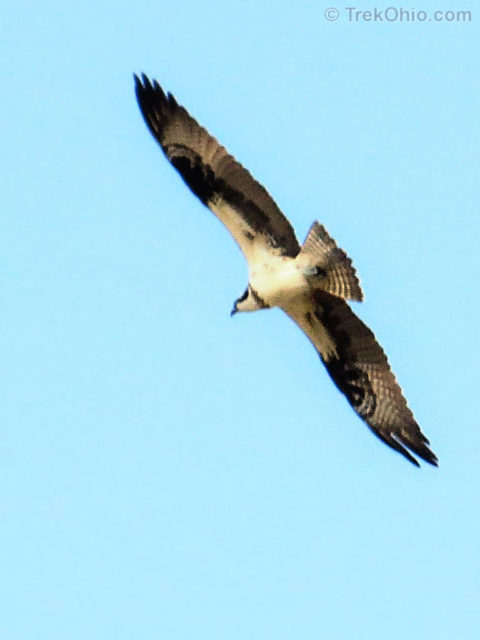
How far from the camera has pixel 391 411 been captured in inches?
562

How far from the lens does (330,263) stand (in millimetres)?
12984

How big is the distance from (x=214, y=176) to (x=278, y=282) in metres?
1.05

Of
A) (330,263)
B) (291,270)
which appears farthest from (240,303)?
(330,263)

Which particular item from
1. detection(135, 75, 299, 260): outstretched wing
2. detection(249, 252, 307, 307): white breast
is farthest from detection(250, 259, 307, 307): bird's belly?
detection(135, 75, 299, 260): outstretched wing

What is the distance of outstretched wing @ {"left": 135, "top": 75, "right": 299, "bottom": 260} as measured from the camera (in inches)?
520

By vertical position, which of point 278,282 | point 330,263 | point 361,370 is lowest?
point 361,370

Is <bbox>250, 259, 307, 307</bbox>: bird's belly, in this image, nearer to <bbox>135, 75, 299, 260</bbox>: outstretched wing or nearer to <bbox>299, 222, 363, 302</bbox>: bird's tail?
<bbox>135, 75, 299, 260</bbox>: outstretched wing

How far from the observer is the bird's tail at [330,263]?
12898 millimetres

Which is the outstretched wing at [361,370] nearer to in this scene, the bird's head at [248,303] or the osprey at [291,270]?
the osprey at [291,270]

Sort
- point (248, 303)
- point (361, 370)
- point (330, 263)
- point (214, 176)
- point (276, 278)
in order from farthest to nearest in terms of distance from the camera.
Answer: point (361, 370), point (248, 303), point (276, 278), point (214, 176), point (330, 263)

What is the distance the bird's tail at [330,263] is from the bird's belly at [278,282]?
0.26m

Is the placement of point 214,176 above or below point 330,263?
above

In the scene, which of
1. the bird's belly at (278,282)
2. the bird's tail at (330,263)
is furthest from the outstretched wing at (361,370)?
the bird's tail at (330,263)

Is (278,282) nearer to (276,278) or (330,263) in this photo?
(276,278)
